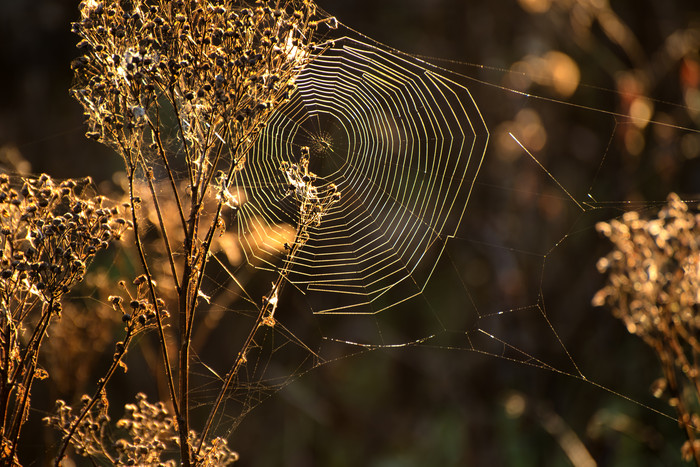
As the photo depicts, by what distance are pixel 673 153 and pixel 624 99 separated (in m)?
0.53

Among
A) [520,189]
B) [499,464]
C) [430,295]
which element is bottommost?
[499,464]

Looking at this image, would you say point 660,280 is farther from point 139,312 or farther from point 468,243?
point 468,243

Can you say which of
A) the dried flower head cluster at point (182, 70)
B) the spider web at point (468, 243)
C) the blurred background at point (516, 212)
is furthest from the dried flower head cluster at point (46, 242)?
Answer: the blurred background at point (516, 212)

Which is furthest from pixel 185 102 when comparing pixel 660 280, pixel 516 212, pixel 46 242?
pixel 516 212

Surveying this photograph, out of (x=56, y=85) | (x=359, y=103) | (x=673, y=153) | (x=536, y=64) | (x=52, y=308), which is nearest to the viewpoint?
(x=52, y=308)

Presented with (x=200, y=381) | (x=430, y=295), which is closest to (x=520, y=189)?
(x=430, y=295)

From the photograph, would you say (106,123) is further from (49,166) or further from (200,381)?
(49,166)

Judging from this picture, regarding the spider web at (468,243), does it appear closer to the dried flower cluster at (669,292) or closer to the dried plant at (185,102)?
the dried flower cluster at (669,292)

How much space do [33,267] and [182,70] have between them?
1.53 ft

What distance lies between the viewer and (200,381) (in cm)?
389

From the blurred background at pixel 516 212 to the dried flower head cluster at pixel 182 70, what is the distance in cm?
315

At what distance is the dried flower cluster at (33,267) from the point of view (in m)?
1.06

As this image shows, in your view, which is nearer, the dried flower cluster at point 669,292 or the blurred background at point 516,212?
the dried flower cluster at point 669,292

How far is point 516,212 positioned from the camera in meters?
4.64
